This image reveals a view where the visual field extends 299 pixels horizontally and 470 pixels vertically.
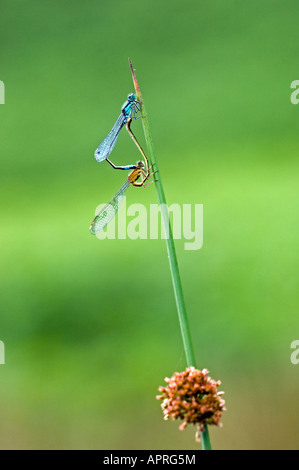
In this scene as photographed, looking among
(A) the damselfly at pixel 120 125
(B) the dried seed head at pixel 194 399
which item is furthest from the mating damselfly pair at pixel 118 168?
(B) the dried seed head at pixel 194 399

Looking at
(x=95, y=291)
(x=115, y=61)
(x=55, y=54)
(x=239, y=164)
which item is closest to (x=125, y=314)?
(x=95, y=291)

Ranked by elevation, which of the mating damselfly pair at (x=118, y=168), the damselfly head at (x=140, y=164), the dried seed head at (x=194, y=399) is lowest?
the dried seed head at (x=194, y=399)

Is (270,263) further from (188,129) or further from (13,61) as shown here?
(13,61)

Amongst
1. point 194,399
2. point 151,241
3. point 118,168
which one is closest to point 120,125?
point 118,168

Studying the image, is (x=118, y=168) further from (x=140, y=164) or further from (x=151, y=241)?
(x=151, y=241)

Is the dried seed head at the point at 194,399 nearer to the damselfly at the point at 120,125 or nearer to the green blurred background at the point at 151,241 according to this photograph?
the damselfly at the point at 120,125

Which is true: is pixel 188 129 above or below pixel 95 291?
above

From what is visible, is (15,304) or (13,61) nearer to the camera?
(15,304)
